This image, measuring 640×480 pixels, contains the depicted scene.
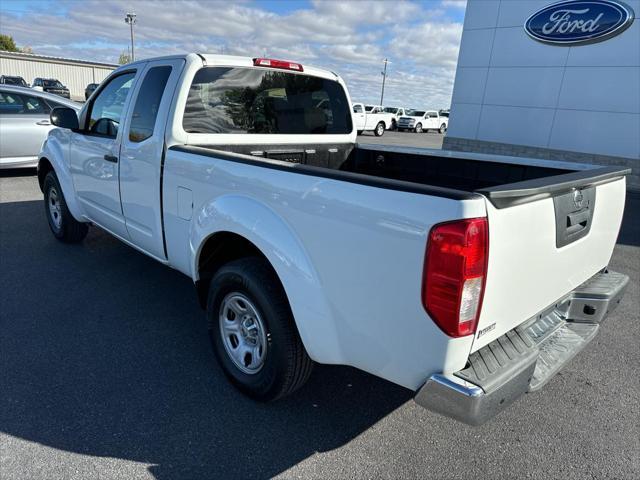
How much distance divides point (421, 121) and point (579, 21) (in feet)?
85.5

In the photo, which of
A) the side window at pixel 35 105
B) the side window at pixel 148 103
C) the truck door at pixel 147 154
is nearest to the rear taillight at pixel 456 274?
the truck door at pixel 147 154

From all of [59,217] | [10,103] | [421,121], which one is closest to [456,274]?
[59,217]

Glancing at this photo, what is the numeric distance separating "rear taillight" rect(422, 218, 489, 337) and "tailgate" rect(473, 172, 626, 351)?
0.17 ft

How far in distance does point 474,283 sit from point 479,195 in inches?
13.1

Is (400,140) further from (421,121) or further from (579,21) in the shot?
(579,21)

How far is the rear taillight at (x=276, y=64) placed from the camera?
12.5 ft

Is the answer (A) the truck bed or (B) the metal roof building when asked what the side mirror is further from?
(B) the metal roof building

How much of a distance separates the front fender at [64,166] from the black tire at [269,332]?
107 inches

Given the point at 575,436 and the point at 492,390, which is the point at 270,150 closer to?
the point at 492,390

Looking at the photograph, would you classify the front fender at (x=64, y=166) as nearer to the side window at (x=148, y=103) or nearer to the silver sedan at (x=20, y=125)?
the side window at (x=148, y=103)

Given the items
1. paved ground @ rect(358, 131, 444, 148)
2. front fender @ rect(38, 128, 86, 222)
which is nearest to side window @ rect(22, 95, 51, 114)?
front fender @ rect(38, 128, 86, 222)

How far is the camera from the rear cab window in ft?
11.3

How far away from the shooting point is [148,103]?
3557 millimetres

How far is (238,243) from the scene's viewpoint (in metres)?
2.99
